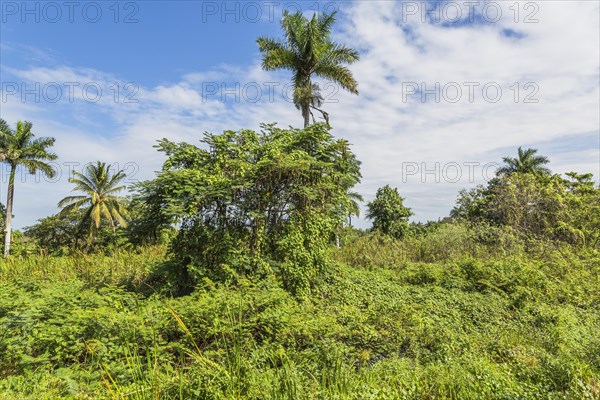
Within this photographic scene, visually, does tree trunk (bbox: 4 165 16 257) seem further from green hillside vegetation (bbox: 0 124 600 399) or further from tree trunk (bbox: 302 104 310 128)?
tree trunk (bbox: 302 104 310 128)

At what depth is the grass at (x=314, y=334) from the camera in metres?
3.12

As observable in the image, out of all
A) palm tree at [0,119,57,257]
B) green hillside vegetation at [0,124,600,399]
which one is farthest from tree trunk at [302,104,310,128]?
palm tree at [0,119,57,257]

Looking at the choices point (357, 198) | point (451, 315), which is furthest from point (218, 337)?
point (357, 198)

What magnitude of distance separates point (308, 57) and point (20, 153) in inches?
942

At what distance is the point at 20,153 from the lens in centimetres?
2498

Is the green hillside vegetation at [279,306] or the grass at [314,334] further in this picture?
the green hillside vegetation at [279,306]

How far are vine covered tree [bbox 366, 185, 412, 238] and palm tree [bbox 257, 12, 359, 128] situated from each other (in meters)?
12.1

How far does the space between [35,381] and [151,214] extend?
4.59 meters

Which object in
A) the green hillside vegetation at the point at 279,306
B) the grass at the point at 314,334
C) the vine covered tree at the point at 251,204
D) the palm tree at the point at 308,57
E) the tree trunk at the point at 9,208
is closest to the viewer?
the grass at the point at 314,334

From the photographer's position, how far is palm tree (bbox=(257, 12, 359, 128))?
15.7m

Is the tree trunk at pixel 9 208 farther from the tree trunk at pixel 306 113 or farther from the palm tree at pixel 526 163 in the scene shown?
the palm tree at pixel 526 163

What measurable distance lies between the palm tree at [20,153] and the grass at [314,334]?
1944cm

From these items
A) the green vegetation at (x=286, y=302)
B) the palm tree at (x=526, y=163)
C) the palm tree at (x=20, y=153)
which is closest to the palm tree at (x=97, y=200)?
the palm tree at (x=20, y=153)

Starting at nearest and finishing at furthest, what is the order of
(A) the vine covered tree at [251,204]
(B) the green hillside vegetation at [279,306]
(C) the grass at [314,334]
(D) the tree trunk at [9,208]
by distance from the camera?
(C) the grass at [314,334] < (B) the green hillside vegetation at [279,306] < (A) the vine covered tree at [251,204] < (D) the tree trunk at [9,208]
